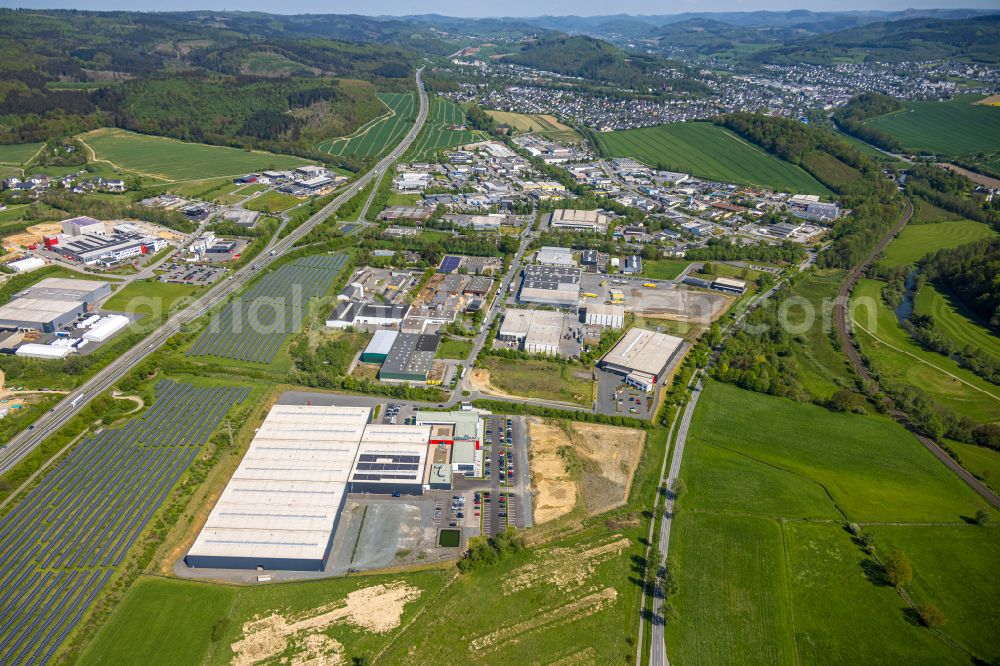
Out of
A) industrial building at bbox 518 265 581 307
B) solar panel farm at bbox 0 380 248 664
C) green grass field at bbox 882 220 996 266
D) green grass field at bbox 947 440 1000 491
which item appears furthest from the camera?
green grass field at bbox 882 220 996 266

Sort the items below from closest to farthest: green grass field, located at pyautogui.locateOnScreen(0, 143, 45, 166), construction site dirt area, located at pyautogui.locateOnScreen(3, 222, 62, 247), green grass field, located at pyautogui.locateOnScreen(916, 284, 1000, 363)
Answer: green grass field, located at pyautogui.locateOnScreen(916, 284, 1000, 363) < construction site dirt area, located at pyautogui.locateOnScreen(3, 222, 62, 247) < green grass field, located at pyautogui.locateOnScreen(0, 143, 45, 166)

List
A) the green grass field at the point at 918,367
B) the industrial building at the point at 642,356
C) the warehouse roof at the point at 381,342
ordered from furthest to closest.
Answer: the warehouse roof at the point at 381,342 < the industrial building at the point at 642,356 < the green grass field at the point at 918,367

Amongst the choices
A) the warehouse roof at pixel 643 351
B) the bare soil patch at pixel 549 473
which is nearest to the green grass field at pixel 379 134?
the warehouse roof at pixel 643 351

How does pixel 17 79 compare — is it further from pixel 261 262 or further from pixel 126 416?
pixel 126 416

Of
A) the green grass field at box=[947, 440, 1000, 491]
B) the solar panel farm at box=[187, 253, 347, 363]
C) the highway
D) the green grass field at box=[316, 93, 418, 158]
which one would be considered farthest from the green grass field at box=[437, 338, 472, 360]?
the green grass field at box=[316, 93, 418, 158]

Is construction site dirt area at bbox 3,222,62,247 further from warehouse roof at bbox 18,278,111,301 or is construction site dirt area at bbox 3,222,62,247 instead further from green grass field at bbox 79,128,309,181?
green grass field at bbox 79,128,309,181

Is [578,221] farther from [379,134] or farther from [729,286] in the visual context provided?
[379,134]

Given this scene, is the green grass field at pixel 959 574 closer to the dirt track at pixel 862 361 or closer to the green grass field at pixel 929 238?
the dirt track at pixel 862 361

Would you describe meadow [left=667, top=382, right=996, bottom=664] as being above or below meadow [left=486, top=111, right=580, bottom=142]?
below
